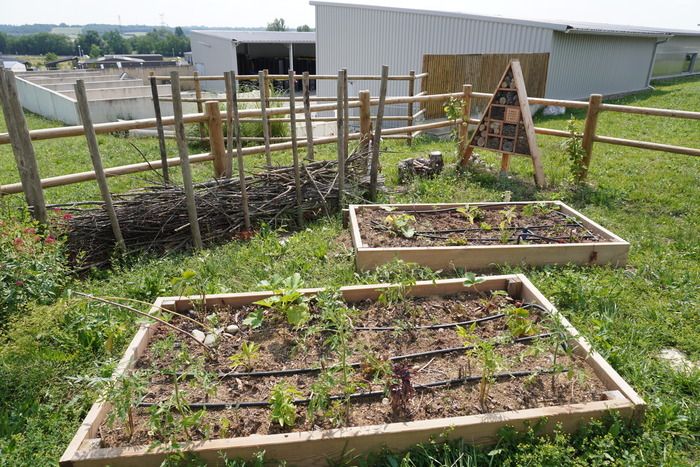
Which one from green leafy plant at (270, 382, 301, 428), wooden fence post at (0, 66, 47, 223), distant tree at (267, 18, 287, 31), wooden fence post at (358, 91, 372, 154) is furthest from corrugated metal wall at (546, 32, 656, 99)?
distant tree at (267, 18, 287, 31)

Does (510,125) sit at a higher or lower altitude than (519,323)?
higher

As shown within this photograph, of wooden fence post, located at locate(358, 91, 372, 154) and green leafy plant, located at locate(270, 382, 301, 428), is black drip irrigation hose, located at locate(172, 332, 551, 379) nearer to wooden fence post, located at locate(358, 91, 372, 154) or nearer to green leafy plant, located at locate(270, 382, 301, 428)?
green leafy plant, located at locate(270, 382, 301, 428)

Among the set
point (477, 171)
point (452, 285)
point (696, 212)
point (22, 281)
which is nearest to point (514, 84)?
point (477, 171)

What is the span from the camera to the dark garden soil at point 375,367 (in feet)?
8.10

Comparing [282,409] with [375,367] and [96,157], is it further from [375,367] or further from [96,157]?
[96,157]

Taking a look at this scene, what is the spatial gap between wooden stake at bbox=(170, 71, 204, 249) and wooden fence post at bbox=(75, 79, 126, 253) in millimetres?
659

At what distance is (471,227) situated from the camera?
16.0ft

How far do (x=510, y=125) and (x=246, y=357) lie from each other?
5.42 m

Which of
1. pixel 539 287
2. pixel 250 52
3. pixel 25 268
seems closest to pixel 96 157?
pixel 25 268

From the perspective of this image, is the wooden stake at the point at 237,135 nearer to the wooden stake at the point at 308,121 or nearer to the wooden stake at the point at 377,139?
the wooden stake at the point at 308,121

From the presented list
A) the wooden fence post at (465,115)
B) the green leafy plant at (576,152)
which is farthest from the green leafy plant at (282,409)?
the wooden fence post at (465,115)

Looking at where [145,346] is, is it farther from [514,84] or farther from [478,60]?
[478,60]

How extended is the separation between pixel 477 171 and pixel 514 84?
136 centimetres

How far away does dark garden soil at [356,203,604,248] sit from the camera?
4547 mm
